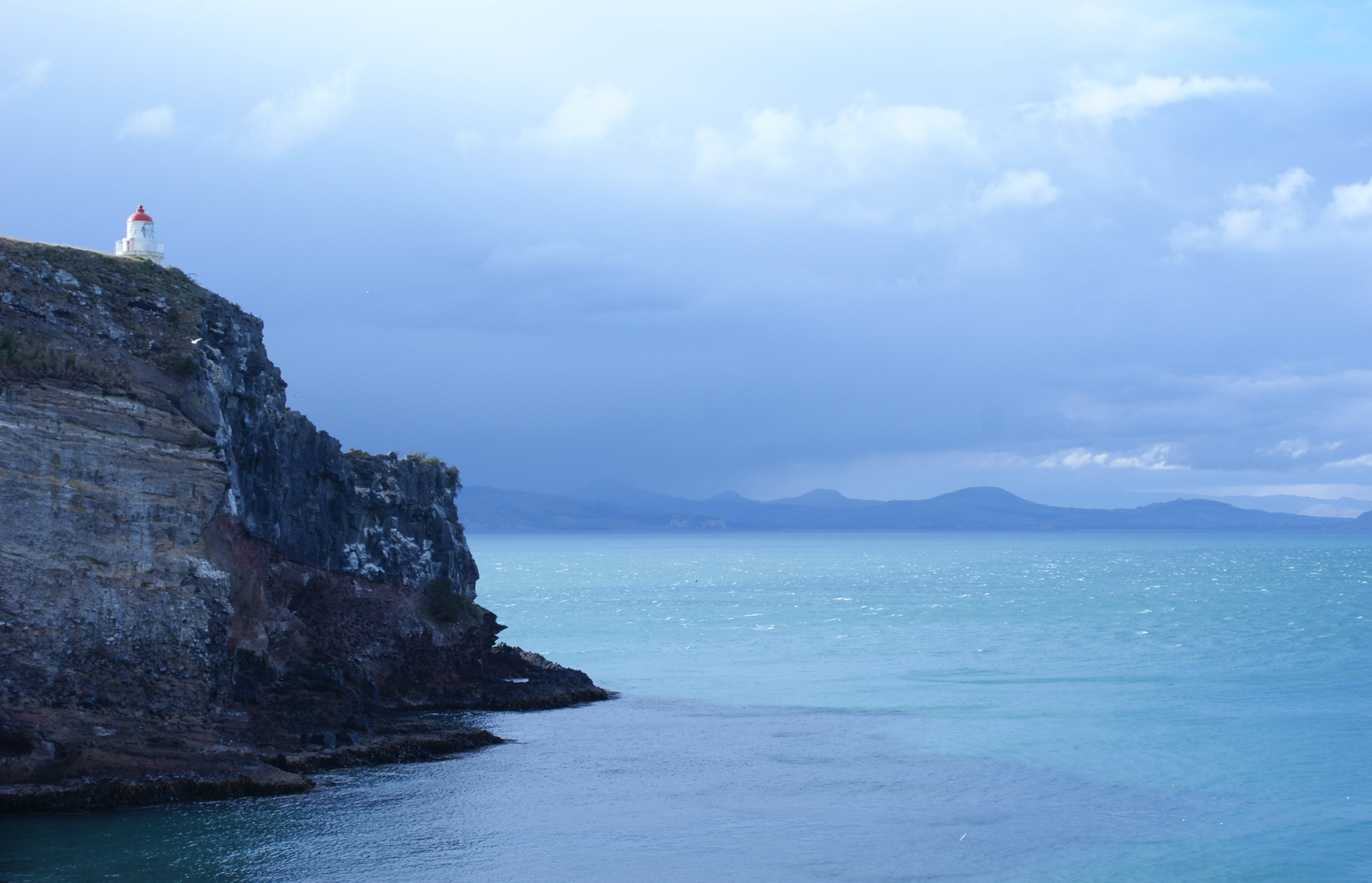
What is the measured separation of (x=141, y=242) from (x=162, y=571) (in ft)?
57.6

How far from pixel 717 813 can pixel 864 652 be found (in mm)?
41218

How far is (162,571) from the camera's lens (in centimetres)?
3569

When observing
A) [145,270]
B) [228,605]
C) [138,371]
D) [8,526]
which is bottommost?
[228,605]

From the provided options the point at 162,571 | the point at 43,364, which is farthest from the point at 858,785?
the point at 43,364

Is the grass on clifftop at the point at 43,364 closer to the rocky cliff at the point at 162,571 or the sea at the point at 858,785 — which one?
the rocky cliff at the point at 162,571

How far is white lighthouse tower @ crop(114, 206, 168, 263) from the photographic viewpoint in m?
46.9

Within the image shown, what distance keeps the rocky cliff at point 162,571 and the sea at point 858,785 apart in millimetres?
2161

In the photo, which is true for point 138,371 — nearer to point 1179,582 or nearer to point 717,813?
point 717,813

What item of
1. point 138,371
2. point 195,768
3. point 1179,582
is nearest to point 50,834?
point 195,768

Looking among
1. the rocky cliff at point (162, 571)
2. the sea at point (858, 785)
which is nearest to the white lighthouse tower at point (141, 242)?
the rocky cliff at point (162, 571)

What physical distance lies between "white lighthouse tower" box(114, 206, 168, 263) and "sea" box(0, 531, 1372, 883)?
22.8m

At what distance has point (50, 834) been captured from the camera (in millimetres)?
28531

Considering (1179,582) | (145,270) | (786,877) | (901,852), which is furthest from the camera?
(1179,582)

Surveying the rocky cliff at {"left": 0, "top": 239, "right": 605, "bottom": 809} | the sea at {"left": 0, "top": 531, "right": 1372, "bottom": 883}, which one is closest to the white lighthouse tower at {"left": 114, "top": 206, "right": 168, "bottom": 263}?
the rocky cliff at {"left": 0, "top": 239, "right": 605, "bottom": 809}
